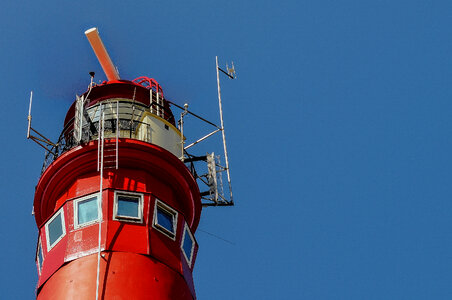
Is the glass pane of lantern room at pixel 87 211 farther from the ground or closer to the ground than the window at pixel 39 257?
farther from the ground

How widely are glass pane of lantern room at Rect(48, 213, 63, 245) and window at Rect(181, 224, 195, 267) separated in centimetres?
444

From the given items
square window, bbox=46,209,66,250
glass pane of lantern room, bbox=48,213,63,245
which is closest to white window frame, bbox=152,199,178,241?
square window, bbox=46,209,66,250

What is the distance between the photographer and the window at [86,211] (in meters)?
25.0

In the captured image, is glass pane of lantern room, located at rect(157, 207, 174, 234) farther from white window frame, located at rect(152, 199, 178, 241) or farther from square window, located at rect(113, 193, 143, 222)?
square window, located at rect(113, 193, 143, 222)

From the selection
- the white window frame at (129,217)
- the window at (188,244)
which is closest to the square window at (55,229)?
the white window frame at (129,217)

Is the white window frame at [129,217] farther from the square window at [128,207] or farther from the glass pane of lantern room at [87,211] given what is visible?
the glass pane of lantern room at [87,211]

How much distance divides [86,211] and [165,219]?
2.85 m

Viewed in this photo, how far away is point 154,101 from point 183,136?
85.4 inches

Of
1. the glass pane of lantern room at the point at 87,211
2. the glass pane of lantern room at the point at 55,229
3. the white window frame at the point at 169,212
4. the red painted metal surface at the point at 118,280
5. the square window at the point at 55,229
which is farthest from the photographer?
the glass pane of lantern room at the point at 55,229

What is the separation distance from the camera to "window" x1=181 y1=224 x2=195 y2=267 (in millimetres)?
26047

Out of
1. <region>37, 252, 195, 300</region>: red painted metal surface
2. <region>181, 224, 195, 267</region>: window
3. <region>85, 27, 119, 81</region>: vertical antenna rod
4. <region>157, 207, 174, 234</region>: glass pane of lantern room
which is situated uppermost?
<region>85, 27, 119, 81</region>: vertical antenna rod

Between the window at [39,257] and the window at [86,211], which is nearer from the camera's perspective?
the window at [86,211]

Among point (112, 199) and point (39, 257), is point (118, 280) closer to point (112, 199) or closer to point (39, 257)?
point (112, 199)

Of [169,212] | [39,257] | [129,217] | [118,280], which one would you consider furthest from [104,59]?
[118,280]
